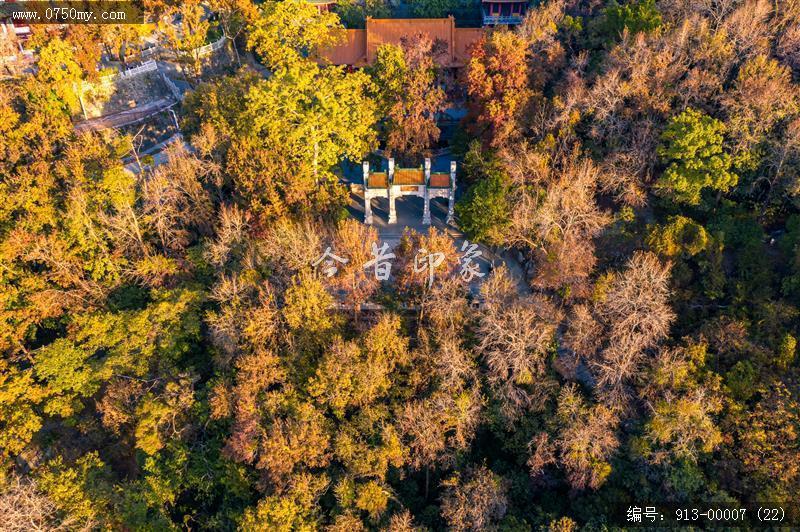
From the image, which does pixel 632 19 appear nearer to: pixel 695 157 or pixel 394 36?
pixel 695 157

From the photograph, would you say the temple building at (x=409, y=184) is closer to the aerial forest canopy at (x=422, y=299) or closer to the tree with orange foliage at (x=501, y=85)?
the aerial forest canopy at (x=422, y=299)

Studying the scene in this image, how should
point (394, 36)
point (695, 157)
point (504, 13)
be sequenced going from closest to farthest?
point (695, 157)
point (394, 36)
point (504, 13)

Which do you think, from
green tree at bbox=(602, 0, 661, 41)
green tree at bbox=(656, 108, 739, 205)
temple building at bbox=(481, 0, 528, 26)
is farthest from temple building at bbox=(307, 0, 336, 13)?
green tree at bbox=(656, 108, 739, 205)

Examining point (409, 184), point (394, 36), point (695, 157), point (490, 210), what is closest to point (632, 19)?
point (695, 157)

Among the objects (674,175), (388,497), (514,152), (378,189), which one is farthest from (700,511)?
(378,189)

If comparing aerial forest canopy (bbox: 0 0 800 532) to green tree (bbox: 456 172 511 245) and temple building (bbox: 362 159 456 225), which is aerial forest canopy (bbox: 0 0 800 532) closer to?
green tree (bbox: 456 172 511 245)
